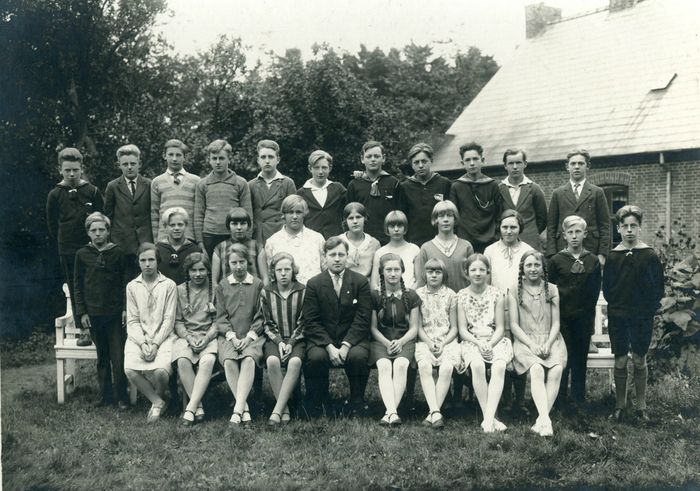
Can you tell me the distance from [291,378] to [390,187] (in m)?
2.23

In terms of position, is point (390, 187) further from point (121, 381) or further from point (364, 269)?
point (121, 381)

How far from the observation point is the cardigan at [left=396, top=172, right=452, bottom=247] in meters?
6.21

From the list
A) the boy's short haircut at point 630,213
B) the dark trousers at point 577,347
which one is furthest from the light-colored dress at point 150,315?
the boy's short haircut at point 630,213

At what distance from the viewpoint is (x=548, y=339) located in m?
5.14

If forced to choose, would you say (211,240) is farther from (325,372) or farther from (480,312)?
(480,312)

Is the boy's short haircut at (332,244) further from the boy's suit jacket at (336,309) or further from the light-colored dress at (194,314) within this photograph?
the light-colored dress at (194,314)

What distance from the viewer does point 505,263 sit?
551 cm

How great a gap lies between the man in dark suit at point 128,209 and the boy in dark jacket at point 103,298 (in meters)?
0.32

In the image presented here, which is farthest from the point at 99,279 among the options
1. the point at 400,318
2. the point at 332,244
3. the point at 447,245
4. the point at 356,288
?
the point at 447,245

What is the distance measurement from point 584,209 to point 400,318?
7.04 feet

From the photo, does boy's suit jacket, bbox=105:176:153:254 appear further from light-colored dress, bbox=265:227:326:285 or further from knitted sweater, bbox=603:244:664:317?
knitted sweater, bbox=603:244:664:317

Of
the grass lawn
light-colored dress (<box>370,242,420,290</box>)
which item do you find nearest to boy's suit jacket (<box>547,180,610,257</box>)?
light-colored dress (<box>370,242,420,290</box>)

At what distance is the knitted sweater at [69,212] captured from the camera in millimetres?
6102

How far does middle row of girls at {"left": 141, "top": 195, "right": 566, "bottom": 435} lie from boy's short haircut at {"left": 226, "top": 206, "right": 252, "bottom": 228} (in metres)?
0.01
